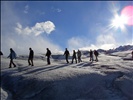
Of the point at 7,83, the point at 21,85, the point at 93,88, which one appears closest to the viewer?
the point at 93,88

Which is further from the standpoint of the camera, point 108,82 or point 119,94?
point 108,82

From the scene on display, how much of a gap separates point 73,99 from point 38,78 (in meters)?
4.76

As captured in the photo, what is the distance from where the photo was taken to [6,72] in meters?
27.3

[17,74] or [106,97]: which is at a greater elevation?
[17,74]

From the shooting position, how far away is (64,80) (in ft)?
72.8

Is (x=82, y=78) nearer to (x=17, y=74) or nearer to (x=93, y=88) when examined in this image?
(x=93, y=88)

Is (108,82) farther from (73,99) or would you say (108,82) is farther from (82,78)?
(73,99)

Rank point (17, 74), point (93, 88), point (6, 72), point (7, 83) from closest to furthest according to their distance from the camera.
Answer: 1. point (93, 88)
2. point (7, 83)
3. point (17, 74)
4. point (6, 72)

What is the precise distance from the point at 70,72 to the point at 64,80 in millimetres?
2625

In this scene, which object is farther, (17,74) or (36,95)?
(17,74)

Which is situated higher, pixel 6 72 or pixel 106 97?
pixel 6 72

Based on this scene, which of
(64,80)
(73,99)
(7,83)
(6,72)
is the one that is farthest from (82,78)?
(6,72)

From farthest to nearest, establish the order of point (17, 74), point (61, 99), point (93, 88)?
point (17, 74) < point (93, 88) < point (61, 99)

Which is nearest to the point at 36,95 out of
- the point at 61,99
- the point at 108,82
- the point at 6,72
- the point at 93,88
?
the point at 61,99
